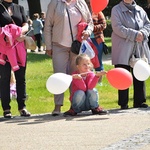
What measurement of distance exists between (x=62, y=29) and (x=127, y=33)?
1053 mm

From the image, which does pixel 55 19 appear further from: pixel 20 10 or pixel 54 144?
pixel 54 144

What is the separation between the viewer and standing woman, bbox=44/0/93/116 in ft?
31.5

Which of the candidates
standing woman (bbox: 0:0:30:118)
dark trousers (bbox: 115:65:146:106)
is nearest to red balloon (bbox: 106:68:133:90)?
dark trousers (bbox: 115:65:146:106)

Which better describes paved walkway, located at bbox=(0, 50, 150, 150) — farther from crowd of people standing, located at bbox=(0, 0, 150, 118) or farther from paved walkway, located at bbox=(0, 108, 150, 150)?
crowd of people standing, located at bbox=(0, 0, 150, 118)

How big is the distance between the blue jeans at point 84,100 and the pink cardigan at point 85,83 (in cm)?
7

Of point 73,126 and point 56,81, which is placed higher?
point 56,81

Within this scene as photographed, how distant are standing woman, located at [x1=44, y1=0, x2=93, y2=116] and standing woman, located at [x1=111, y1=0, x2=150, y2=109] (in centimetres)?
56

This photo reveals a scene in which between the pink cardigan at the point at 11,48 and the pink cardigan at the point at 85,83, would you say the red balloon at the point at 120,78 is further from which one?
the pink cardigan at the point at 11,48

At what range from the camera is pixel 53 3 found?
964 cm

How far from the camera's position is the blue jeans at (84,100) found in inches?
372

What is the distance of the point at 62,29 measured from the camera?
9.60 meters

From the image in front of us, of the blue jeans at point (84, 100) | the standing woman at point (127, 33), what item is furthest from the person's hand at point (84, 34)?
the blue jeans at point (84, 100)

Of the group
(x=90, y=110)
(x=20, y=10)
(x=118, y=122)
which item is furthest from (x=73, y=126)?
(x=20, y=10)

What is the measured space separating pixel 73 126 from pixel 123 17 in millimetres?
2375
